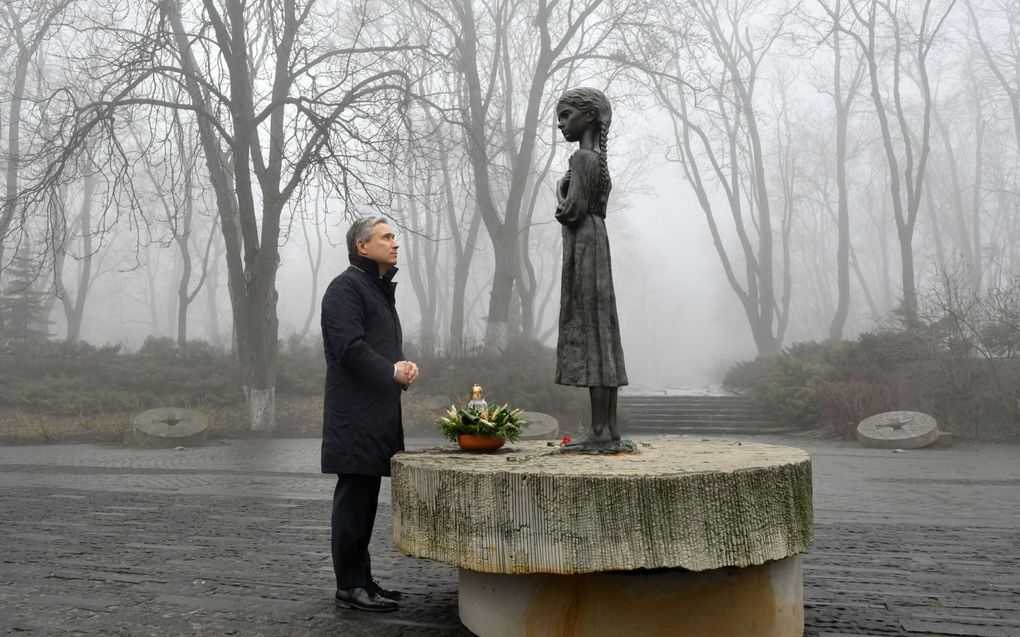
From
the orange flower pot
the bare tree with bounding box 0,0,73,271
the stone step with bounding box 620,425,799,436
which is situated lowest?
the stone step with bounding box 620,425,799,436

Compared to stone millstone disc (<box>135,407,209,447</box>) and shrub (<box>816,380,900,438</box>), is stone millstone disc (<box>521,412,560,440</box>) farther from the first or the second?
stone millstone disc (<box>135,407,209,447</box>)

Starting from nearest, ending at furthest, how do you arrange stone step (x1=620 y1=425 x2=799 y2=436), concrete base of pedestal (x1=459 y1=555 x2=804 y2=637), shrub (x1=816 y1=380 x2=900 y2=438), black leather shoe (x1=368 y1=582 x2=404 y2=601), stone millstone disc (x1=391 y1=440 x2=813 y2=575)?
stone millstone disc (x1=391 y1=440 x2=813 y2=575) < concrete base of pedestal (x1=459 y1=555 x2=804 y2=637) < black leather shoe (x1=368 y1=582 x2=404 y2=601) < shrub (x1=816 y1=380 x2=900 y2=438) < stone step (x1=620 y1=425 x2=799 y2=436)

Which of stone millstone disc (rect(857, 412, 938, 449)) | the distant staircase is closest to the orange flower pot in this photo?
stone millstone disc (rect(857, 412, 938, 449))

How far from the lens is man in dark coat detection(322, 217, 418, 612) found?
13.9ft

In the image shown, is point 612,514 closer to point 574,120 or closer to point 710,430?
point 574,120

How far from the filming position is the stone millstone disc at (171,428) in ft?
52.9

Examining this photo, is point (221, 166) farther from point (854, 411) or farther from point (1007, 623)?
point (1007, 623)

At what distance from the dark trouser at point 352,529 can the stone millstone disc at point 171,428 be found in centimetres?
1310

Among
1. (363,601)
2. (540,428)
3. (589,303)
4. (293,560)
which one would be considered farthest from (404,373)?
(540,428)

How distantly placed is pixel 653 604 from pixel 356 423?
1.76 m

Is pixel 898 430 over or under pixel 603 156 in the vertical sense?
under

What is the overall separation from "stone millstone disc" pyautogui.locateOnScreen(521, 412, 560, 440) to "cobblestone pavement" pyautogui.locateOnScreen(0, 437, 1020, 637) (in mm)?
6228

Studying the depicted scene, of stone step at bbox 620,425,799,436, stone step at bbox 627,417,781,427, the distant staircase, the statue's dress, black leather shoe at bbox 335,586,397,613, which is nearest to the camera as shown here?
black leather shoe at bbox 335,586,397,613

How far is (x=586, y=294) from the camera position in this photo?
14.9 feet
